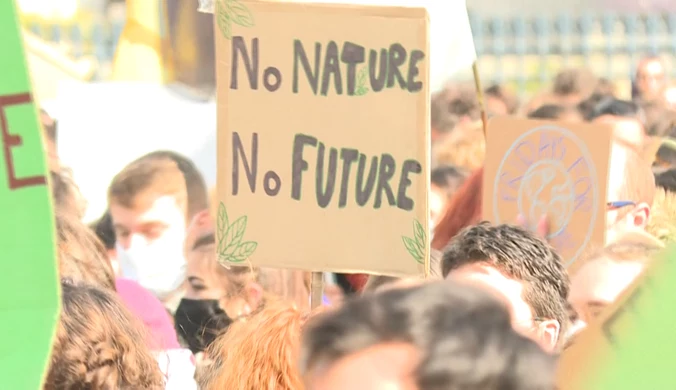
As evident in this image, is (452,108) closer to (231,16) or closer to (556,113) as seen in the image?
(556,113)

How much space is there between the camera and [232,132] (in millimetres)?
2449

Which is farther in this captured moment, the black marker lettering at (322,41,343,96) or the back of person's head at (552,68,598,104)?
the back of person's head at (552,68,598,104)

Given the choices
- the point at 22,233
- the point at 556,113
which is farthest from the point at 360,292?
the point at 556,113

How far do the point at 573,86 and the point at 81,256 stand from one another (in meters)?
3.42

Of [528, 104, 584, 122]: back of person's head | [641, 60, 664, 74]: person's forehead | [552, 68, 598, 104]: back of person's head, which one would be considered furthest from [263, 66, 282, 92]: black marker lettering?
[641, 60, 664, 74]: person's forehead

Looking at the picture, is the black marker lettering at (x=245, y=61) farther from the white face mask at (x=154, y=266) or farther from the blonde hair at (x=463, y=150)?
the blonde hair at (x=463, y=150)

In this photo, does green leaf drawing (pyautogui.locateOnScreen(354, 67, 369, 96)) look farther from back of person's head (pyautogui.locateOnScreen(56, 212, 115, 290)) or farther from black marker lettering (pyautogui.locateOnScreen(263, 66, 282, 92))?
back of person's head (pyautogui.locateOnScreen(56, 212, 115, 290))

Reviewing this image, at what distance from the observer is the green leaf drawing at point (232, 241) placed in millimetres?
2436

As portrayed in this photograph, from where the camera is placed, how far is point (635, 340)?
1.19 metres

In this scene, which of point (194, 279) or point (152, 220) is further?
point (152, 220)

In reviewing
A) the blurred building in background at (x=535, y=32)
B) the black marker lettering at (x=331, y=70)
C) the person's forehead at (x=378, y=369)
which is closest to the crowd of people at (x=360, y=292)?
the person's forehead at (x=378, y=369)

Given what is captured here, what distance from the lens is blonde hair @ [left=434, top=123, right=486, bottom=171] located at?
4.50 m

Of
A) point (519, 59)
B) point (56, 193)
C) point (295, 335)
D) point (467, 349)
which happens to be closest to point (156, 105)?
A: point (56, 193)

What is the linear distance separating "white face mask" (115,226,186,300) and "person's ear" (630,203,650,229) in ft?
3.97
